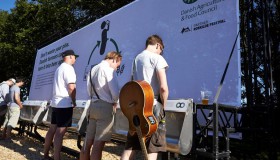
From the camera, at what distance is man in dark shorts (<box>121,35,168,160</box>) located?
7.51ft

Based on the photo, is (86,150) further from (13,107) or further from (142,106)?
(13,107)

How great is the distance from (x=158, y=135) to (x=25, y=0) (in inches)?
757

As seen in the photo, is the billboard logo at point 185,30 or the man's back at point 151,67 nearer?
the man's back at point 151,67

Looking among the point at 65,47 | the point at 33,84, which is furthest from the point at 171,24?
the point at 33,84

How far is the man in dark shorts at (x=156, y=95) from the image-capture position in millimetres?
2289

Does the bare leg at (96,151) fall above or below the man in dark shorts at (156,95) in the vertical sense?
below

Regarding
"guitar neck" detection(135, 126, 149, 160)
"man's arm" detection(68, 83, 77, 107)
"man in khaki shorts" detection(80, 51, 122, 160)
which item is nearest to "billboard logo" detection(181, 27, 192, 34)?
"man in khaki shorts" detection(80, 51, 122, 160)

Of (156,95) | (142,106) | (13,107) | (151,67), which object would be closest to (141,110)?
(142,106)

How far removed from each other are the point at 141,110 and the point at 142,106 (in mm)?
32

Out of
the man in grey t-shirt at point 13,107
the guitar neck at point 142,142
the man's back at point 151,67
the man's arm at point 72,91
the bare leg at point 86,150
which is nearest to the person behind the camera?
the guitar neck at point 142,142

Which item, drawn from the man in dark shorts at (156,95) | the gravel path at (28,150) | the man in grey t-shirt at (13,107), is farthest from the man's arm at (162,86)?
the man in grey t-shirt at (13,107)

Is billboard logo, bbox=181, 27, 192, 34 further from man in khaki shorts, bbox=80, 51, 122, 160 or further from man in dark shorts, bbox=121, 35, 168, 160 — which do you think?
man in dark shorts, bbox=121, 35, 168, 160

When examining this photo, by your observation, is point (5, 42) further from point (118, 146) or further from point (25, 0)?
point (118, 146)

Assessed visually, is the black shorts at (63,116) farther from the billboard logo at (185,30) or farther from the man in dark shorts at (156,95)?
the billboard logo at (185,30)
